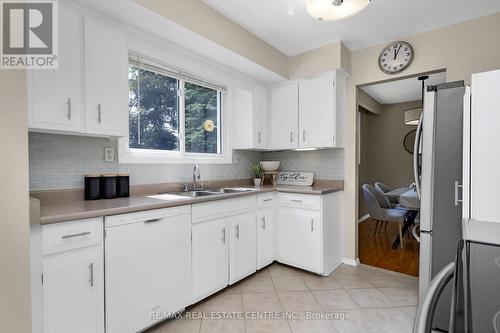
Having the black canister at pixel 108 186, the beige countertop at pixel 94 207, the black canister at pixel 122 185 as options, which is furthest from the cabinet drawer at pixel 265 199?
the black canister at pixel 108 186

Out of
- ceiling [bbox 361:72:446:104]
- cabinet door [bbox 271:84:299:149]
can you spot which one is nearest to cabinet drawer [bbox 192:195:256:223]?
cabinet door [bbox 271:84:299:149]

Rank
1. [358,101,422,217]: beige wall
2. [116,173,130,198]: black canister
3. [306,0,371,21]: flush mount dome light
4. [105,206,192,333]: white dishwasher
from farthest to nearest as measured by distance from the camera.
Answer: [358,101,422,217]: beige wall < [116,173,130,198]: black canister < [306,0,371,21]: flush mount dome light < [105,206,192,333]: white dishwasher

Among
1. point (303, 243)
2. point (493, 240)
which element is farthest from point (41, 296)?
point (303, 243)

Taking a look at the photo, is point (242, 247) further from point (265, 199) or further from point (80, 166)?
point (80, 166)

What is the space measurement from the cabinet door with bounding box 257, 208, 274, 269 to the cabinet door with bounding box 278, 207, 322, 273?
10 cm

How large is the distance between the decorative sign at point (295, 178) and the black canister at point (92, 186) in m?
2.18

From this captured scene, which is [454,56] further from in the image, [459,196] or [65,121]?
[65,121]

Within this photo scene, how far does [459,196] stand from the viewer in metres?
1.69

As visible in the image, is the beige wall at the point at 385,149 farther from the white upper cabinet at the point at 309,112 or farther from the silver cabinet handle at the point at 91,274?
the silver cabinet handle at the point at 91,274

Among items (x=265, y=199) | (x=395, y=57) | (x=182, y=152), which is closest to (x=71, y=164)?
(x=182, y=152)

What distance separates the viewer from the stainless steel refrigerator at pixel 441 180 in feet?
5.57

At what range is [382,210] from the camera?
12.0ft

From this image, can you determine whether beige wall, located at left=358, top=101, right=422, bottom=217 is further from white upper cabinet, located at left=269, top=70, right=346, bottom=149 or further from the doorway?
white upper cabinet, located at left=269, top=70, right=346, bottom=149

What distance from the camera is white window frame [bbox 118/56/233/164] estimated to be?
7.05 ft
